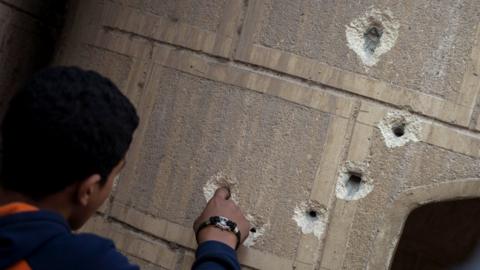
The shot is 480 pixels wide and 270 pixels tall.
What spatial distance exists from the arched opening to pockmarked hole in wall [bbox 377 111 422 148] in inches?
8.8

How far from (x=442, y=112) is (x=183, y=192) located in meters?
0.87

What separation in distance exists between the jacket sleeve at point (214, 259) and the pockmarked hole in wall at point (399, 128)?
765 millimetres

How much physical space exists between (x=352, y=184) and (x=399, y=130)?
224 mm

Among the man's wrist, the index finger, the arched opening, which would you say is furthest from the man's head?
the arched opening

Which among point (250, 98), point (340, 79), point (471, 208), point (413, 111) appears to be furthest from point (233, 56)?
point (471, 208)

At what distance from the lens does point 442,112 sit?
2234mm

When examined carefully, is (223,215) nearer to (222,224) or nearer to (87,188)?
(222,224)

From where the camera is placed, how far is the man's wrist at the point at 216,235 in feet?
6.57

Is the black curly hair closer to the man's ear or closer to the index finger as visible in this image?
the man's ear

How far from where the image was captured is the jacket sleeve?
1.58 meters

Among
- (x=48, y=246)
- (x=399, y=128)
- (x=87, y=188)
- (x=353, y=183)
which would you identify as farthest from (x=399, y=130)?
(x=48, y=246)

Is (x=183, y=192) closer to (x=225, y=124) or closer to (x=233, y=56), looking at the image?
(x=225, y=124)

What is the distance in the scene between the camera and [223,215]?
2.17 metres

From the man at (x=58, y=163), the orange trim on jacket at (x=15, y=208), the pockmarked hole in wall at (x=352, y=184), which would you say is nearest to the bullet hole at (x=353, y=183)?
the pockmarked hole in wall at (x=352, y=184)
